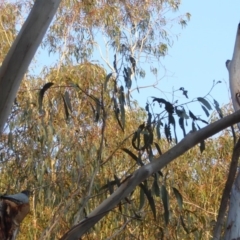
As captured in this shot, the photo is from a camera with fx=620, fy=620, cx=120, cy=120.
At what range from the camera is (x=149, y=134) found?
2281mm

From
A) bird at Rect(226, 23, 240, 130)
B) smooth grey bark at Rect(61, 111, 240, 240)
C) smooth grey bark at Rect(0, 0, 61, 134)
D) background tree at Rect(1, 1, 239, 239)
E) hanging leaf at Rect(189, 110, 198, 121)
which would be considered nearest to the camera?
smooth grey bark at Rect(0, 0, 61, 134)

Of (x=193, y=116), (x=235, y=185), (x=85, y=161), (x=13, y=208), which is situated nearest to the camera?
(x=13, y=208)

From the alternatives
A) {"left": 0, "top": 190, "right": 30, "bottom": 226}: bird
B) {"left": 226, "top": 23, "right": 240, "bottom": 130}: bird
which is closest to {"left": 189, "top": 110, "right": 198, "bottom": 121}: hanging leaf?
{"left": 226, "top": 23, "right": 240, "bottom": 130}: bird

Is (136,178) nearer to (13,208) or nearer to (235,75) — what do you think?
(13,208)

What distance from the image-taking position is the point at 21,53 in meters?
1.59

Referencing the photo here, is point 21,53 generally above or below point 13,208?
above

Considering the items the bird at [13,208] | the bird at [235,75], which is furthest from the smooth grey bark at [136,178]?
the bird at [235,75]

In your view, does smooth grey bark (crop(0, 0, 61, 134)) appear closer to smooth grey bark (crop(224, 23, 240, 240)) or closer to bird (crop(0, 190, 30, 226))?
bird (crop(0, 190, 30, 226))

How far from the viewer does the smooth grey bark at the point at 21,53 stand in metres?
1.56

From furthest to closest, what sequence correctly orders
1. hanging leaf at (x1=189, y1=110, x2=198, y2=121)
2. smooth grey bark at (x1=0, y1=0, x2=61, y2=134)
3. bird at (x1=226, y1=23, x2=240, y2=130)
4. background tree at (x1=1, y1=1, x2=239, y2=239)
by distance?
1. background tree at (x1=1, y1=1, x2=239, y2=239)
2. hanging leaf at (x1=189, y1=110, x2=198, y2=121)
3. bird at (x1=226, y1=23, x2=240, y2=130)
4. smooth grey bark at (x1=0, y1=0, x2=61, y2=134)

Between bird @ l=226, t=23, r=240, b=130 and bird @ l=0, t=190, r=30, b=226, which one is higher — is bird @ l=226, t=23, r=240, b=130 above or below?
above

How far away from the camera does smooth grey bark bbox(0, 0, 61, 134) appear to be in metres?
1.56

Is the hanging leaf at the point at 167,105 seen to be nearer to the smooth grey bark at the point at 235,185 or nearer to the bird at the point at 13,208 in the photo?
the smooth grey bark at the point at 235,185

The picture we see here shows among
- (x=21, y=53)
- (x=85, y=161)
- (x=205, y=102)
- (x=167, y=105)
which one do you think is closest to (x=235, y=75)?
(x=205, y=102)
